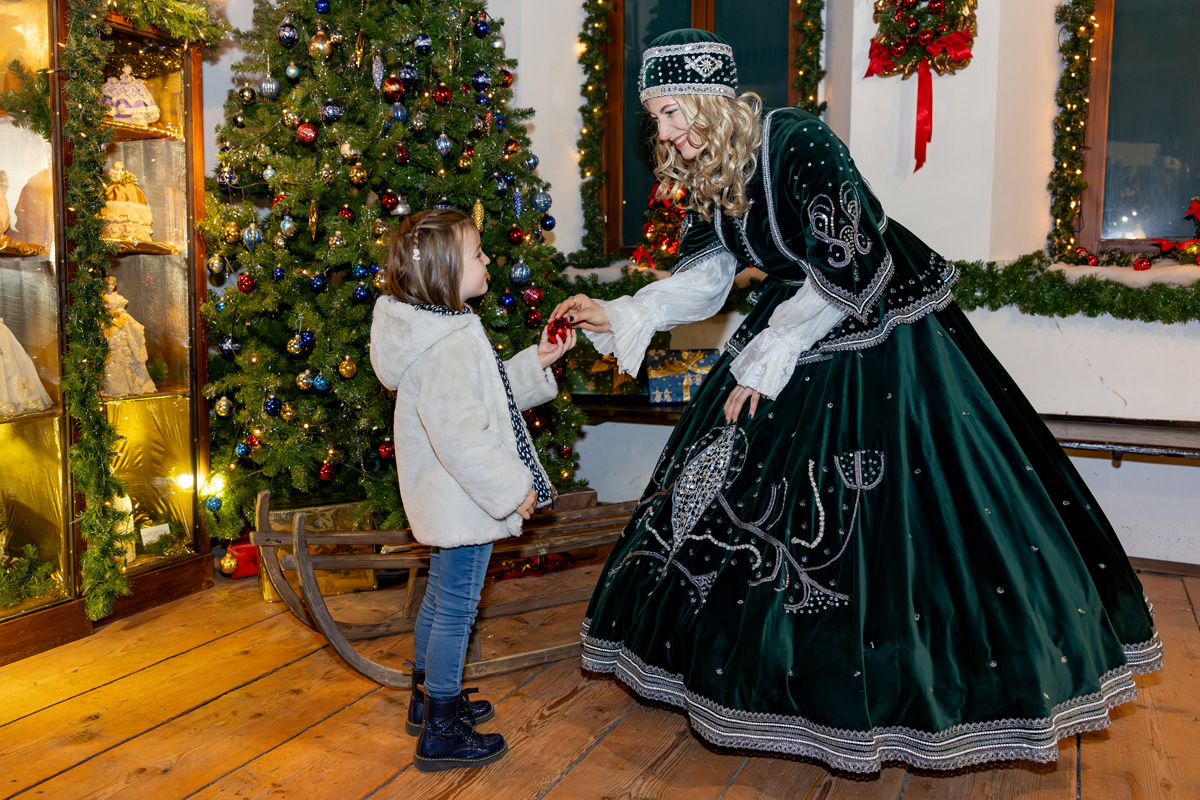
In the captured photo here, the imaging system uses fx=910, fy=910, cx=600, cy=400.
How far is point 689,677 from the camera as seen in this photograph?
74.5 inches

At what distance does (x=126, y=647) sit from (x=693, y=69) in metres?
2.37

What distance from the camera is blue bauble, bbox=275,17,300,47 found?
3217 millimetres

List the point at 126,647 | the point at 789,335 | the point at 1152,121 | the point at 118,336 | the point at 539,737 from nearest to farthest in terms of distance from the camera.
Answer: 1. the point at 789,335
2. the point at 539,737
3. the point at 126,647
4. the point at 118,336
5. the point at 1152,121

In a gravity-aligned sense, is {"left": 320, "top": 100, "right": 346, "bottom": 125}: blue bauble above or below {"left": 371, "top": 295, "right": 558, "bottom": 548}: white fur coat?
above

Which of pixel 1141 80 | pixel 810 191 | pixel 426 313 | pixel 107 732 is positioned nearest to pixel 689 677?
pixel 426 313

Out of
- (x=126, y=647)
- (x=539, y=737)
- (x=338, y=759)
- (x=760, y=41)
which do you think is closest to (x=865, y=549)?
(x=539, y=737)

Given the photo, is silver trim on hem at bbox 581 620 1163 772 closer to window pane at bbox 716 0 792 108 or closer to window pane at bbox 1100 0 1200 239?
window pane at bbox 1100 0 1200 239

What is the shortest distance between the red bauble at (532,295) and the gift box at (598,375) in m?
0.82

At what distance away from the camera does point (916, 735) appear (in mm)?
1727

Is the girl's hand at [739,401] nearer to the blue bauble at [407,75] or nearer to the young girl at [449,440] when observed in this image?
the young girl at [449,440]

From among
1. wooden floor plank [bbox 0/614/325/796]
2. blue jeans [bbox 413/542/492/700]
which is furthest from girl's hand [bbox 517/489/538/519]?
wooden floor plank [bbox 0/614/325/796]

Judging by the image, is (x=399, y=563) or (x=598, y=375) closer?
(x=399, y=563)

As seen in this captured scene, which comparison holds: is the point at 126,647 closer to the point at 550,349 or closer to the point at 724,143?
the point at 550,349

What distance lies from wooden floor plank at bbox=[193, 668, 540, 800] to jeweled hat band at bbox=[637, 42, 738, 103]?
158 centimetres
